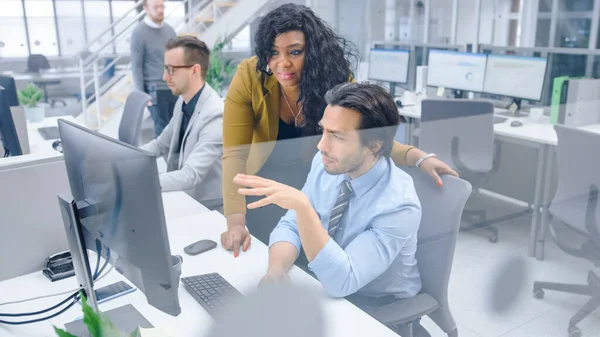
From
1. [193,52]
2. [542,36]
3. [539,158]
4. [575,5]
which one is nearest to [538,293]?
[539,158]

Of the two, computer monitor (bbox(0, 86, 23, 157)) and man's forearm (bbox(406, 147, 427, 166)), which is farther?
computer monitor (bbox(0, 86, 23, 157))

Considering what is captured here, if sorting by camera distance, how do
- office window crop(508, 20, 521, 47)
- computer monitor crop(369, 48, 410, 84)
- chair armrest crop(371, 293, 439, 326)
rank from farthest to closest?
computer monitor crop(369, 48, 410, 84)
office window crop(508, 20, 521, 47)
chair armrest crop(371, 293, 439, 326)

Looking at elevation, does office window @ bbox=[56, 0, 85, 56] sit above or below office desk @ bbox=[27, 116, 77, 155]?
above

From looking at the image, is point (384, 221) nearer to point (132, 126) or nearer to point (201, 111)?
point (201, 111)

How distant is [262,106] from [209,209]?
0.35m

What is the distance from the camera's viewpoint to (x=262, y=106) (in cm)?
140

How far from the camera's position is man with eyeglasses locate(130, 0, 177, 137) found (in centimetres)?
274

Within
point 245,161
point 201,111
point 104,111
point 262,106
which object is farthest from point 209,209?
point 104,111

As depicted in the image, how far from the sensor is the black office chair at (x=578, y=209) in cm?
167

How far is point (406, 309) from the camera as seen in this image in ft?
3.32

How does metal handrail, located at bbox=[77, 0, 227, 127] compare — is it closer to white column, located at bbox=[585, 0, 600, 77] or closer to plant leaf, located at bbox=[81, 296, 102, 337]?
white column, located at bbox=[585, 0, 600, 77]

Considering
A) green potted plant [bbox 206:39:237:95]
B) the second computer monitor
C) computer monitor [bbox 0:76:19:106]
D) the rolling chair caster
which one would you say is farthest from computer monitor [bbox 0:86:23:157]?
the second computer monitor

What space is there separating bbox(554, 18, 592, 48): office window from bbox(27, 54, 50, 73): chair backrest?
281 cm

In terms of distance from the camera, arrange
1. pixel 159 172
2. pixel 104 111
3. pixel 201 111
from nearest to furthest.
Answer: pixel 159 172
pixel 201 111
pixel 104 111
